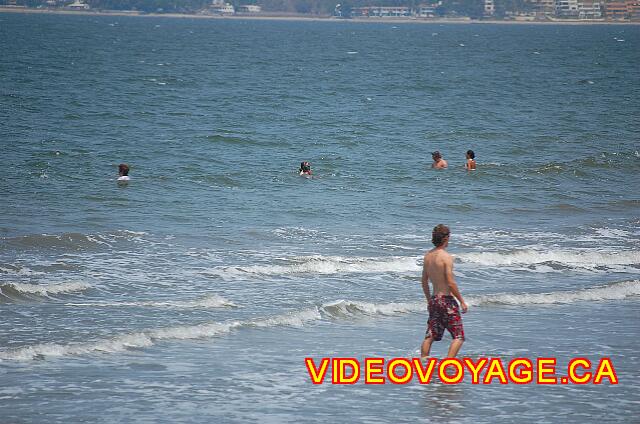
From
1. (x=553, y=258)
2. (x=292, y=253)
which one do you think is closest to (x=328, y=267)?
(x=292, y=253)

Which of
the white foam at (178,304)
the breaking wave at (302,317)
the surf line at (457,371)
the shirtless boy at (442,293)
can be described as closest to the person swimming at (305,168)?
the breaking wave at (302,317)

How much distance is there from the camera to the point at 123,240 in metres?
19.0

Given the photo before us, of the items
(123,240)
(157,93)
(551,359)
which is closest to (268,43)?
(157,93)

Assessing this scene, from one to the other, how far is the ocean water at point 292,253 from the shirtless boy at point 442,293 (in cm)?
61

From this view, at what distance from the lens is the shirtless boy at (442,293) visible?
428 inches

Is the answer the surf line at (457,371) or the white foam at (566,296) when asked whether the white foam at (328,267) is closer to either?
the white foam at (566,296)

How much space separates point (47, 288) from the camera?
1501 cm

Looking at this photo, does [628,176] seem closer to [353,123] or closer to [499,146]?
[499,146]

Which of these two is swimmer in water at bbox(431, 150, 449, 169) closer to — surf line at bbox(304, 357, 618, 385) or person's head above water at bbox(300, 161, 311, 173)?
person's head above water at bbox(300, 161, 311, 173)

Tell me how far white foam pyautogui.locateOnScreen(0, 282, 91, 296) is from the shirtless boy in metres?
6.38

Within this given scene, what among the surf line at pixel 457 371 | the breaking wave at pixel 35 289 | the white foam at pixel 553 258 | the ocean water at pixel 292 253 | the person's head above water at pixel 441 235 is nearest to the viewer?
the ocean water at pixel 292 253

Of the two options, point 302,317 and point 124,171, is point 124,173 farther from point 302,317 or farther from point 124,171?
point 302,317

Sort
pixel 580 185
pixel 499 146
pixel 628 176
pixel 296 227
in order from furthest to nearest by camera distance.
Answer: pixel 499 146
pixel 628 176
pixel 580 185
pixel 296 227

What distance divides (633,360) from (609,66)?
76.8m
